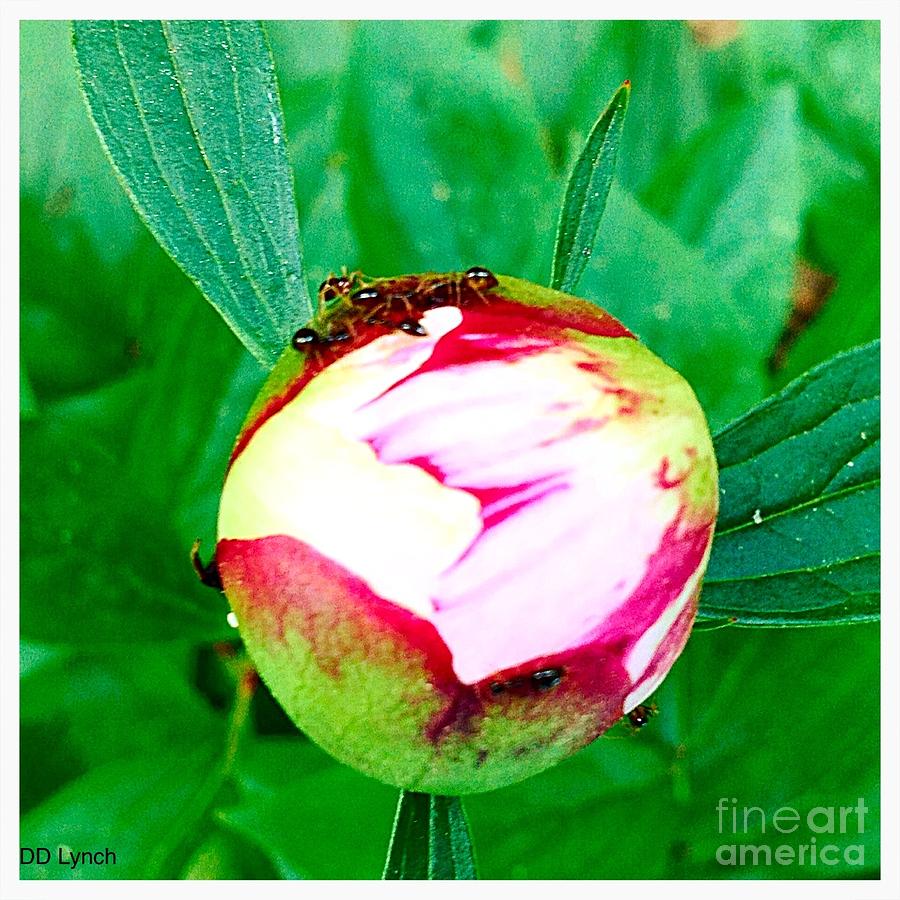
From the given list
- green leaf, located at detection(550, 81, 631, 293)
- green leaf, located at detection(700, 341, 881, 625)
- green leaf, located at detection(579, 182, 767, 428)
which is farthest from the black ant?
green leaf, located at detection(579, 182, 767, 428)

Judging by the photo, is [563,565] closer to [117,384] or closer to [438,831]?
[438,831]

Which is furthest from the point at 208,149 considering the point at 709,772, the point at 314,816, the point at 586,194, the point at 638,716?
the point at 709,772

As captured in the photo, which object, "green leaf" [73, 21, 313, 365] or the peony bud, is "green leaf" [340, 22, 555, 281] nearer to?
"green leaf" [73, 21, 313, 365]

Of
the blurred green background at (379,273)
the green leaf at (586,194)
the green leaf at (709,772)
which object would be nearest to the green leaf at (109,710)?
the blurred green background at (379,273)

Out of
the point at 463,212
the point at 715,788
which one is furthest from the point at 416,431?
the point at 715,788

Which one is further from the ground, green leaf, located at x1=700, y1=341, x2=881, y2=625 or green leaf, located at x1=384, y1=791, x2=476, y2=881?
green leaf, located at x1=700, y1=341, x2=881, y2=625

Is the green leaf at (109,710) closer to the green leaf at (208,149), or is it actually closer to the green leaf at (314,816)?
the green leaf at (314,816)
